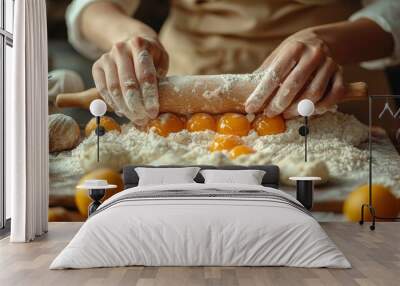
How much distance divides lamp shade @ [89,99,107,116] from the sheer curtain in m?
0.80

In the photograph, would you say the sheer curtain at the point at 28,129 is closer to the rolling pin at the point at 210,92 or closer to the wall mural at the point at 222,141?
the wall mural at the point at 222,141

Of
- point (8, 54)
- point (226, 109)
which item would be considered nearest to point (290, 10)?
point (226, 109)

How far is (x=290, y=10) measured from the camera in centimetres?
743

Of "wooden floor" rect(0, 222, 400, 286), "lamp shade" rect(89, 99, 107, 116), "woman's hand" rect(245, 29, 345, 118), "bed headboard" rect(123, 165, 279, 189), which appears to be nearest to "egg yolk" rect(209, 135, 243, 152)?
"bed headboard" rect(123, 165, 279, 189)

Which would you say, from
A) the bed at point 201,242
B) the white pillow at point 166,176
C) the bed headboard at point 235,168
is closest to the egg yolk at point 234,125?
the bed headboard at point 235,168

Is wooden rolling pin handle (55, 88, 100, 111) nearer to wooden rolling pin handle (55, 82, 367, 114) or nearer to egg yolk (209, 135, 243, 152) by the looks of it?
wooden rolling pin handle (55, 82, 367, 114)

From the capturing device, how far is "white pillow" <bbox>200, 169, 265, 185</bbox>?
21.9 ft

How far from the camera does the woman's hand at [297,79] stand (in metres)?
7.21

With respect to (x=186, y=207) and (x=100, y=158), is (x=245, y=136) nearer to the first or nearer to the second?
(x=100, y=158)

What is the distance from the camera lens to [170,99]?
7340 mm

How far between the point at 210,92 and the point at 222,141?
0.63m

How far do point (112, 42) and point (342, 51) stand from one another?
291 centimetres

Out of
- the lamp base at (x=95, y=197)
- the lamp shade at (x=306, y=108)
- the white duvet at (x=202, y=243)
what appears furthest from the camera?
the lamp shade at (x=306, y=108)

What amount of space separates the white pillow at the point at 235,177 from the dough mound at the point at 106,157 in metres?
1.19
